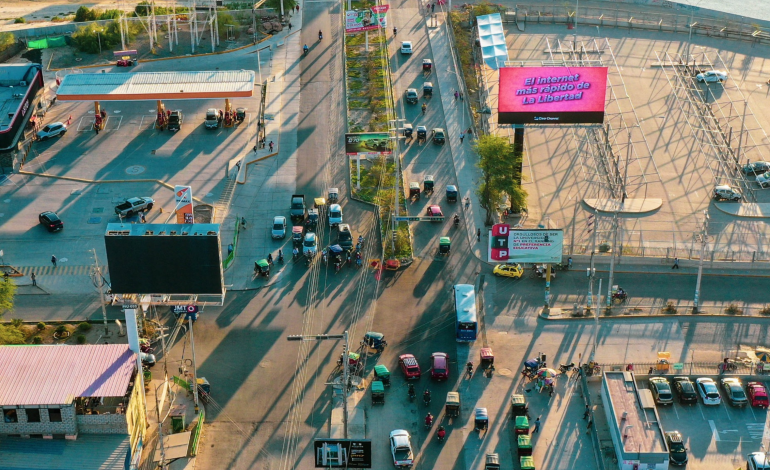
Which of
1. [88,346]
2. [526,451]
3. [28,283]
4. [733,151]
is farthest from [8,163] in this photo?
[733,151]

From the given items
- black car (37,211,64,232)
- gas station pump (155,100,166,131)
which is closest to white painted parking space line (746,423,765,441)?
black car (37,211,64,232)

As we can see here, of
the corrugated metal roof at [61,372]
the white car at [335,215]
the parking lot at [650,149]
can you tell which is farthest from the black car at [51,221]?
the parking lot at [650,149]

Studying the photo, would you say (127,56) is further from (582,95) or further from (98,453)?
(98,453)

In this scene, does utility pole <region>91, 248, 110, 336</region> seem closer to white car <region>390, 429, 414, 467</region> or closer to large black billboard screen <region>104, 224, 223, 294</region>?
large black billboard screen <region>104, 224, 223, 294</region>

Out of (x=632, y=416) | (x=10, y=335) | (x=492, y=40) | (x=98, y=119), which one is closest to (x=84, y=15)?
(x=98, y=119)

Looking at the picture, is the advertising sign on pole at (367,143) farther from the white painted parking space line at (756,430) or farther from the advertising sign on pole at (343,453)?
the white painted parking space line at (756,430)

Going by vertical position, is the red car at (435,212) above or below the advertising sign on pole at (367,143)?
below
